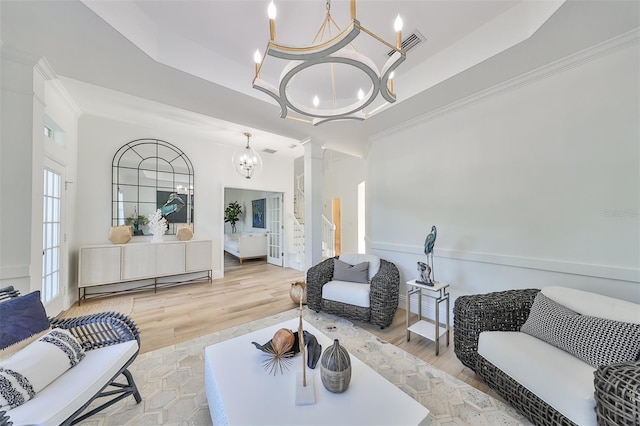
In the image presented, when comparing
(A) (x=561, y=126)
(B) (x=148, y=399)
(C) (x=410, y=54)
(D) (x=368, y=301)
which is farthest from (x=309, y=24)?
(B) (x=148, y=399)

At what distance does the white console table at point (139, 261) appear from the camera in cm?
347

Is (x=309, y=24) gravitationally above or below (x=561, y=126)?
above

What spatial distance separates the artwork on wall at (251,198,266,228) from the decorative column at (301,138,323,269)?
3459 millimetres

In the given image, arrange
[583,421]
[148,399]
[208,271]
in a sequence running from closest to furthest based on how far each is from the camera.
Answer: [583,421] → [148,399] → [208,271]

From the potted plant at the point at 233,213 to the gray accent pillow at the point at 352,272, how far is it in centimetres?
590

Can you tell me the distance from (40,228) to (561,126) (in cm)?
467

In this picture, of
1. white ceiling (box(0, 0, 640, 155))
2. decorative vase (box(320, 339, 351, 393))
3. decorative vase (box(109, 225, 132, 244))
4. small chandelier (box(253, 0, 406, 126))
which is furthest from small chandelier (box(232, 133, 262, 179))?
decorative vase (box(320, 339, 351, 393))

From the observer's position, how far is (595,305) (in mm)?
1556

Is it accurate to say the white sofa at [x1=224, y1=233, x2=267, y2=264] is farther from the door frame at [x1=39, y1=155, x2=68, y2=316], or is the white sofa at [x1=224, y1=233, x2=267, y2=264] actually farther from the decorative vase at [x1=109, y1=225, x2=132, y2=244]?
the door frame at [x1=39, y1=155, x2=68, y2=316]

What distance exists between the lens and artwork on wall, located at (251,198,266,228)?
7.14 m

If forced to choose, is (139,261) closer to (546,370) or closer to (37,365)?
(37,365)

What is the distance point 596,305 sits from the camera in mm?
1553

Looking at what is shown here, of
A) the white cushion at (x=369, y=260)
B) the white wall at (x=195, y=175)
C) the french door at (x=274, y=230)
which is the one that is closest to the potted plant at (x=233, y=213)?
the french door at (x=274, y=230)

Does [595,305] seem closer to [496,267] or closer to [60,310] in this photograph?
[496,267]
